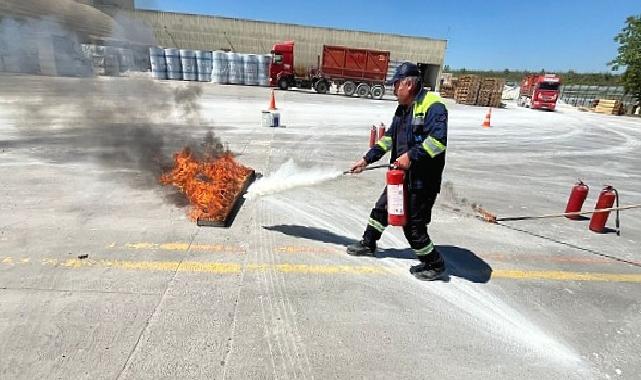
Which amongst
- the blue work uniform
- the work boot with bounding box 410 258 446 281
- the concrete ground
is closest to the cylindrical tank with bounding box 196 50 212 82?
the concrete ground

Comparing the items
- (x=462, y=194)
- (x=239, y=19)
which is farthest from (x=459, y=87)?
(x=462, y=194)

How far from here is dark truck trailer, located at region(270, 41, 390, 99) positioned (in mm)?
29500

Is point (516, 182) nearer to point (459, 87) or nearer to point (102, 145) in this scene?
point (102, 145)

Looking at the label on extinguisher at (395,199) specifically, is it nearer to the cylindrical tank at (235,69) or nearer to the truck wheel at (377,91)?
the truck wheel at (377,91)

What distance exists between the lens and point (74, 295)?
10.3 feet

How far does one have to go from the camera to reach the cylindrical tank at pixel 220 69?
1289 inches

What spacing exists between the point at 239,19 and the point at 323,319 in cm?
4538

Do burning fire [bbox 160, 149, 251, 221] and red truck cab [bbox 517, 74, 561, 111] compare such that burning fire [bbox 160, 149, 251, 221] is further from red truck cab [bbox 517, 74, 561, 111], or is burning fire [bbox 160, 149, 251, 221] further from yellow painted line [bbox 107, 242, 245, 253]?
red truck cab [bbox 517, 74, 561, 111]

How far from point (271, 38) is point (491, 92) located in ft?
84.1

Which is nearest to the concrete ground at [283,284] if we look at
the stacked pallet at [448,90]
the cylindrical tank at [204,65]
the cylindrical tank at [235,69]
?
the cylindrical tank at [204,65]

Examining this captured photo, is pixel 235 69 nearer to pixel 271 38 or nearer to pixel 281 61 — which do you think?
pixel 281 61

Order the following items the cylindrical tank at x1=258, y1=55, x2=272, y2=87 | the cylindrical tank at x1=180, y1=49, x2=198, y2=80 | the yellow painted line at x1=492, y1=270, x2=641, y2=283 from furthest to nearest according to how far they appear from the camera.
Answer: the cylindrical tank at x1=258, y1=55, x2=272, y2=87 < the cylindrical tank at x1=180, y1=49, x2=198, y2=80 < the yellow painted line at x1=492, y1=270, x2=641, y2=283

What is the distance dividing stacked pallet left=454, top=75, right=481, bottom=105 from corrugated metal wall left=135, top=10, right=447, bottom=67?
1620cm

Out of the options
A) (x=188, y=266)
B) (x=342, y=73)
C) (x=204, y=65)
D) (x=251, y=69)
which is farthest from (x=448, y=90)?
(x=188, y=266)
